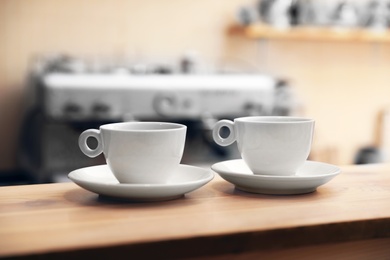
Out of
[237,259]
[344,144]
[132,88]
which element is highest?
[132,88]

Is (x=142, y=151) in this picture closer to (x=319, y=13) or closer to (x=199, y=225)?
(x=199, y=225)

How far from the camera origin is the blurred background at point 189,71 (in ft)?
6.57

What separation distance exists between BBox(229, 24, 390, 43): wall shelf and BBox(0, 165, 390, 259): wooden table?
2.04 metres

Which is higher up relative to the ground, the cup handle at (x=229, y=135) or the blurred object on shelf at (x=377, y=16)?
the blurred object on shelf at (x=377, y=16)

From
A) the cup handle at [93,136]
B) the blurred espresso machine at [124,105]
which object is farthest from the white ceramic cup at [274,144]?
the blurred espresso machine at [124,105]

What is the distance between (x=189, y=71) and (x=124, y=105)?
1.48ft

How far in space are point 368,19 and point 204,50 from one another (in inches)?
35.7

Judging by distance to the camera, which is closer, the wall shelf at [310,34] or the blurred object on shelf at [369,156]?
the wall shelf at [310,34]

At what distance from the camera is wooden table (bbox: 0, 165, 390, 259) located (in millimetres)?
593

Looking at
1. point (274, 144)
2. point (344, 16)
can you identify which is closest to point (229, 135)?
point (274, 144)

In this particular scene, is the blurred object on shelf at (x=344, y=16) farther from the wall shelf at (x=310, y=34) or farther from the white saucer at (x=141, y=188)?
the white saucer at (x=141, y=188)

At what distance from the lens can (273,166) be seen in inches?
33.1

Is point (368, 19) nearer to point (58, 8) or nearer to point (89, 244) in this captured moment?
point (58, 8)

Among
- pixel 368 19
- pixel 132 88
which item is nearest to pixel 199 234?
pixel 132 88
